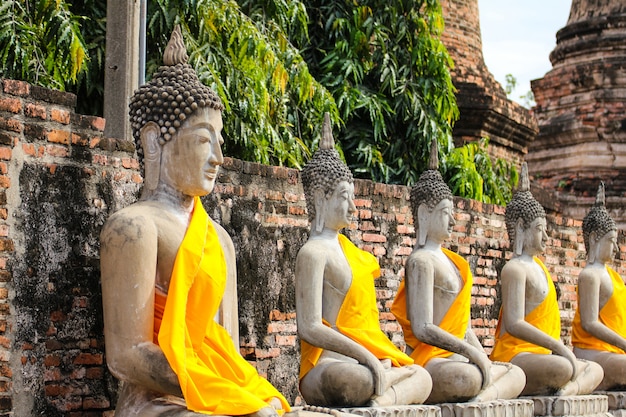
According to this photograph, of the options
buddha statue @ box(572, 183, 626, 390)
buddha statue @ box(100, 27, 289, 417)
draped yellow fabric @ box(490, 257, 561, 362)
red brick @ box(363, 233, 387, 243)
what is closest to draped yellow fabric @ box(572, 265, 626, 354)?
buddha statue @ box(572, 183, 626, 390)

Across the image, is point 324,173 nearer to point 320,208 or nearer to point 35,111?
point 320,208

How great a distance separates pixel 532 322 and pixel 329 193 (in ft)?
6.90

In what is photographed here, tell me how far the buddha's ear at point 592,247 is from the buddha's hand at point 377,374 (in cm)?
328

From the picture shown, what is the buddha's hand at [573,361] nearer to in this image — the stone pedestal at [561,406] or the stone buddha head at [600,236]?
the stone pedestal at [561,406]

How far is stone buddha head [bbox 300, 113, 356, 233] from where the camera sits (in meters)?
6.18

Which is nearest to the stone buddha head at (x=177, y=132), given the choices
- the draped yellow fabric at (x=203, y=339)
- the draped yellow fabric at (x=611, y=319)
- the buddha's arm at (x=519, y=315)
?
the draped yellow fabric at (x=203, y=339)

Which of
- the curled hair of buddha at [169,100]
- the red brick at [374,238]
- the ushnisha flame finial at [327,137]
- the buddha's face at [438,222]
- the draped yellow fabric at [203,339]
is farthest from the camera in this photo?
the red brick at [374,238]

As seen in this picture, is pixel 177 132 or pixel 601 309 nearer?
pixel 177 132

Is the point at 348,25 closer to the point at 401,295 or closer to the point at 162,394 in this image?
the point at 401,295

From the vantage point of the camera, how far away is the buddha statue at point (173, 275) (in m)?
4.48

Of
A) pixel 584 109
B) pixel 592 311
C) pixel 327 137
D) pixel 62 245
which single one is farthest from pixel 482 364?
pixel 584 109

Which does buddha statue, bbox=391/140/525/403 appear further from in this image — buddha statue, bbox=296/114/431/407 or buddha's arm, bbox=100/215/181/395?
buddha's arm, bbox=100/215/181/395

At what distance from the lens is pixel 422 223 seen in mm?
6973

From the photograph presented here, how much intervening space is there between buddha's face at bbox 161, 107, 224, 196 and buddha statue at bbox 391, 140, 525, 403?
2.15 metres
